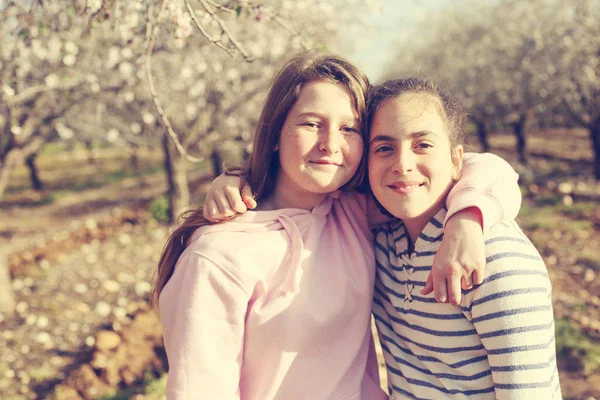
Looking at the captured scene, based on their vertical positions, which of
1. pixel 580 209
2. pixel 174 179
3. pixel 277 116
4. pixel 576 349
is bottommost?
pixel 576 349

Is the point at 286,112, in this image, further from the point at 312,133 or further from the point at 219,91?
the point at 219,91

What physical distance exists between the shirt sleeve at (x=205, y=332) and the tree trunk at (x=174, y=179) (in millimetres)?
6367

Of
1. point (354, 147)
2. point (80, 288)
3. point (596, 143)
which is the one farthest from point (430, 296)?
point (596, 143)

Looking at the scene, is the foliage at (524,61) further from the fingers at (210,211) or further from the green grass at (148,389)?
the fingers at (210,211)

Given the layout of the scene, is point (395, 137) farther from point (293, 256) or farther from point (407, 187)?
point (293, 256)

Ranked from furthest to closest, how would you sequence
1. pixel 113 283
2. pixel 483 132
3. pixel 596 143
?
pixel 483 132, pixel 596 143, pixel 113 283

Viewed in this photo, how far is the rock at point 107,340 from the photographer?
4.05m

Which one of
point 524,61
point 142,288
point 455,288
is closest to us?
point 455,288

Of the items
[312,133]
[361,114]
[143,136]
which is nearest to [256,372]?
[312,133]

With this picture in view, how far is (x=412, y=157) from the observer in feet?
5.08

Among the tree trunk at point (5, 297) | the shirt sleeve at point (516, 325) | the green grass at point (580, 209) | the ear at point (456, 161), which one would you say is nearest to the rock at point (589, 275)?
the green grass at point (580, 209)

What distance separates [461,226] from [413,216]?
19 cm

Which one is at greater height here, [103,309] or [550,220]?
[550,220]

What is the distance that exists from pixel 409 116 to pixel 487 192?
12.3 inches
